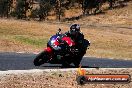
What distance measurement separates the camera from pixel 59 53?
58.4 ft

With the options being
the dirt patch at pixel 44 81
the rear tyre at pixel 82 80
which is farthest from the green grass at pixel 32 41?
the rear tyre at pixel 82 80

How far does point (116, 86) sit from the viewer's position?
1467 centimetres

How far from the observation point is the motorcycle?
57.8 ft

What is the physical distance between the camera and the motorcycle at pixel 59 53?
57.8ft

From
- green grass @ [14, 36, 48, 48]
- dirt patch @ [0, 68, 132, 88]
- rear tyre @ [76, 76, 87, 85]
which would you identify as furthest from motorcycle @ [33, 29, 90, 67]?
green grass @ [14, 36, 48, 48]

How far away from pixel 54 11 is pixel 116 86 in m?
108

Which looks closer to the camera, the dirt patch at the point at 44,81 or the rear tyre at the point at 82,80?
the dirt patch at the point at 44,81

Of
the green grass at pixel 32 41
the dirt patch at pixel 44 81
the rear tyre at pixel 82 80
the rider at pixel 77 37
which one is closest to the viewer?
the dirt patch at pixel 44 81

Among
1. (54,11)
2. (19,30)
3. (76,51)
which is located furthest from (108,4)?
(76,51)

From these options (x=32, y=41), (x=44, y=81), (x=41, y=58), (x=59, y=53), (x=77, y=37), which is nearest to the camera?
(x=44, y=81)

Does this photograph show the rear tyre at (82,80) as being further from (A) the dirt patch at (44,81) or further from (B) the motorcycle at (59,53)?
(B) the motorcycle at (59,53)

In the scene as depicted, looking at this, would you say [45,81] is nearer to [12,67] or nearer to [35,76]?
[35,76]

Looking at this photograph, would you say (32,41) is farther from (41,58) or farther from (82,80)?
(82,80)

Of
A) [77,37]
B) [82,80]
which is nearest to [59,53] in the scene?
[77,37]
